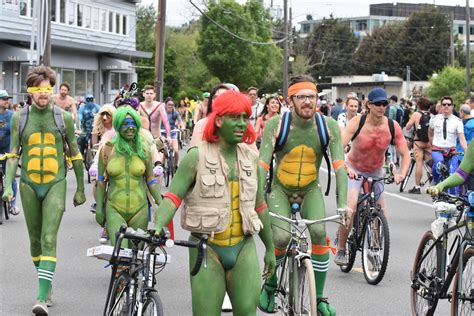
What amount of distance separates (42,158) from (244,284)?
10.9 ft

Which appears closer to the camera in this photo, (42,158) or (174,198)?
(174,198)

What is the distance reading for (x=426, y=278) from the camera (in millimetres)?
7699

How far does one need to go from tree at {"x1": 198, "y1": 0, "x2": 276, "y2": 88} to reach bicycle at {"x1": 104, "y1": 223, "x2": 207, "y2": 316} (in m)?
66.3

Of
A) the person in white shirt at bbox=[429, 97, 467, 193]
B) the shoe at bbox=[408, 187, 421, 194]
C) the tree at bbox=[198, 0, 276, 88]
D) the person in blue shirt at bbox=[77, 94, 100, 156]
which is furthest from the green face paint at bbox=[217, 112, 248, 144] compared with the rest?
the tree at bbox=[198, 0, 276, 88]

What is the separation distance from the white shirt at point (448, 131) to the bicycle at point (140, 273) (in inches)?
443

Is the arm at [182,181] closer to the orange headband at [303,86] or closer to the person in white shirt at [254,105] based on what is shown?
the orange headband at [303,86]

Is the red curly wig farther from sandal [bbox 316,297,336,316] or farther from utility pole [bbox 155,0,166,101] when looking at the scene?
utility pole [bbox 155,0,166,101]

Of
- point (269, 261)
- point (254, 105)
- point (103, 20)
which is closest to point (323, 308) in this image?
point (269, 261)

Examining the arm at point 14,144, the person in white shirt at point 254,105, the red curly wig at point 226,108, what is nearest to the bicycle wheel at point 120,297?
the red curly wig at point 226,108

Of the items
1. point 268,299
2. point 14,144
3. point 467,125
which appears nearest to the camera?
point 268,299

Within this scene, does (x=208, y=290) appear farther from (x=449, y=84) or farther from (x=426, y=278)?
(x=449, y=84)

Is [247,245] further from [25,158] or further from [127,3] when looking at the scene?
[127,3]

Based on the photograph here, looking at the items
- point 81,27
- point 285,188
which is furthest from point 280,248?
point 81,27

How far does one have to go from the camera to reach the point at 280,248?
25.7ft
